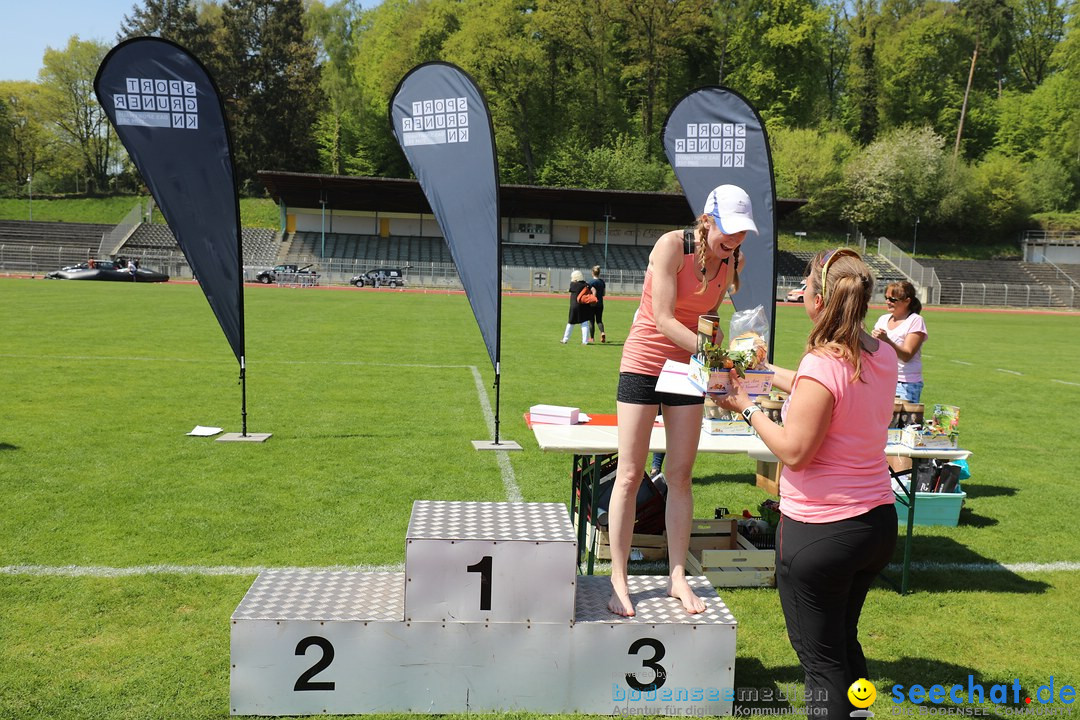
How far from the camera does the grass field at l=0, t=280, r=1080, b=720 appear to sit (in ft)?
12.5

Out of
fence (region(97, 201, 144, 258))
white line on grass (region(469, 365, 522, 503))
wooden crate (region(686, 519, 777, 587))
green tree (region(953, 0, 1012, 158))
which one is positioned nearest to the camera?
wooden crate (region(686, 519, 777, 587))

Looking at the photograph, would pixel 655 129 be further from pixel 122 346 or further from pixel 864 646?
pixel 864 646

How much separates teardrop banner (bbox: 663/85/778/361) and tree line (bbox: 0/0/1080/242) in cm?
5816

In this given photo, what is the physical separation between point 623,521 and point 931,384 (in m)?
11.7

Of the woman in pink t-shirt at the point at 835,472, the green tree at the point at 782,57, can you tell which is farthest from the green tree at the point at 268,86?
the woman in pink t-shirt at the point at 835,472

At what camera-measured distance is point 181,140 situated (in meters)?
A: 7.12

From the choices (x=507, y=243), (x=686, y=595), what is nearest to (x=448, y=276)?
(x=507, y=243)

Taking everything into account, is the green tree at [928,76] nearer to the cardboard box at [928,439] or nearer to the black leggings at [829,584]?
the cardboard box at [928,439]

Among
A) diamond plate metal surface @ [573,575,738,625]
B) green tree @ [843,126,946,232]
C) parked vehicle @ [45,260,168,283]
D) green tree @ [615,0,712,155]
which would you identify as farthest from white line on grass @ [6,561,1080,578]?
green tree @ [615,0,712,155]

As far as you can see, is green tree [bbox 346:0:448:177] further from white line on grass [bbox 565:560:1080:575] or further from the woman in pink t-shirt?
the woman in pink t-shirt

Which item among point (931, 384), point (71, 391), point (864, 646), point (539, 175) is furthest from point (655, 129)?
point (864, 646)

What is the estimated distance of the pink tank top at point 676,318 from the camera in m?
3.52

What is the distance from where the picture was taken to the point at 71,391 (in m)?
10.3

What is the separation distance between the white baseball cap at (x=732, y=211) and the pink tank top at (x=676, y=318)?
254 millimetres
